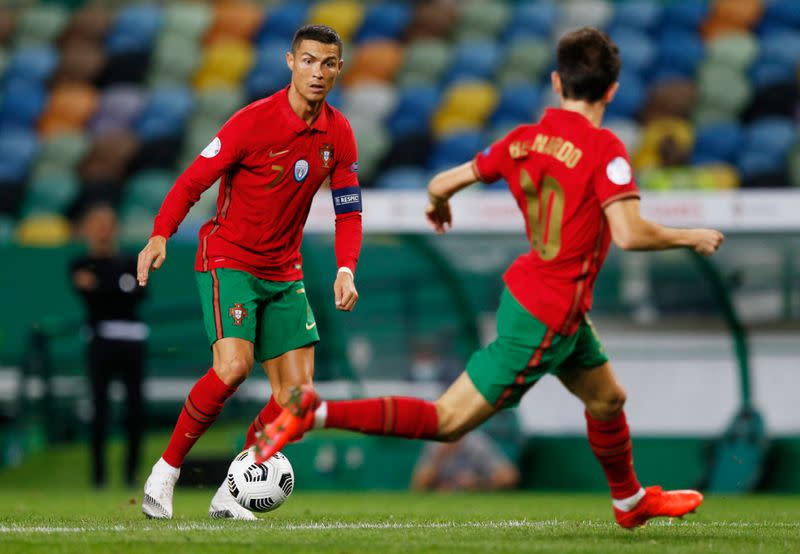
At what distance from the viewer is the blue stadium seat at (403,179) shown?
1441cm

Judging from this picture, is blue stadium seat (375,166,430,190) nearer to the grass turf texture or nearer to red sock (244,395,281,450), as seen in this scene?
the grass turf texture

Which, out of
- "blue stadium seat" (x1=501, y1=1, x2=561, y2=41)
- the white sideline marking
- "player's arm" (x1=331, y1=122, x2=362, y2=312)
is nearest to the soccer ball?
the white sideline marking

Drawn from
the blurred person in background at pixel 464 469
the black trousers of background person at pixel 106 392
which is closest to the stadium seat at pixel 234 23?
the black trousers of background person at pixel 106 392

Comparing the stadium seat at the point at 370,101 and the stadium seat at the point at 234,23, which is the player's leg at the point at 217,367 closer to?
the stadium seat at the point at 370,101

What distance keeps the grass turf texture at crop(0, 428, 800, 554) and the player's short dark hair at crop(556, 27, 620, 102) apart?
5.45 ft

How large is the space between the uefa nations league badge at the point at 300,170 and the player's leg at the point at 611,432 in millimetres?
1568

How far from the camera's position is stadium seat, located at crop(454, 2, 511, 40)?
17.1 metres

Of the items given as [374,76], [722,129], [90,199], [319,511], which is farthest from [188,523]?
[374,76]

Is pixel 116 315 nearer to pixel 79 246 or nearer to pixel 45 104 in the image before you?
pixel 79 246

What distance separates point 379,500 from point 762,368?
3.49 meters

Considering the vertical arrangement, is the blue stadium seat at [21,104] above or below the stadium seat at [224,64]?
below

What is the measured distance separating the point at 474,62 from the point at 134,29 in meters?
4.51

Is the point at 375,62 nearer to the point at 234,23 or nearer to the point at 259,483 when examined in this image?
the point at 234,23

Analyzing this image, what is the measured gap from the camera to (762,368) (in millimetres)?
10391
